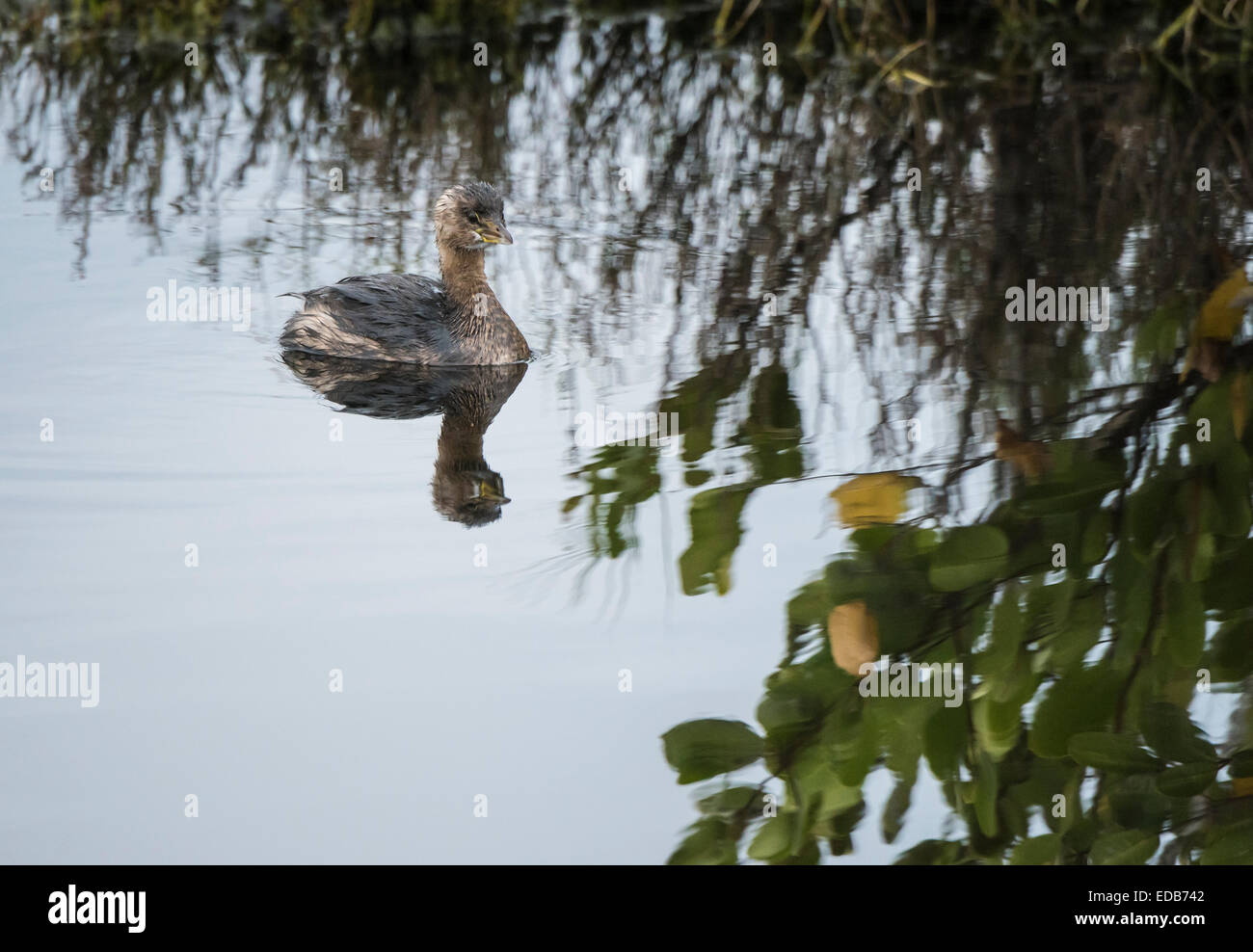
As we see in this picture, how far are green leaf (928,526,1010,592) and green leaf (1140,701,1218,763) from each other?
2.18 feet

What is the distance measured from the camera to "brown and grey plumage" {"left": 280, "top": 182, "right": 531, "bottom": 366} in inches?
307

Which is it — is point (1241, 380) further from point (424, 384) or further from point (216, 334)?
point (216, 334)

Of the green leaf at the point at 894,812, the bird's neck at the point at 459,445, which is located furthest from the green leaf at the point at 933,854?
the bird's neck at the point at 459,445

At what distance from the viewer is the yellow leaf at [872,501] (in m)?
5.27

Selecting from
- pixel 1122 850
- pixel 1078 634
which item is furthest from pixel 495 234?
pixel 1122 850

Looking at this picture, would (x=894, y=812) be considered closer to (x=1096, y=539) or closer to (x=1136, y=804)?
(x=1136, y=804)

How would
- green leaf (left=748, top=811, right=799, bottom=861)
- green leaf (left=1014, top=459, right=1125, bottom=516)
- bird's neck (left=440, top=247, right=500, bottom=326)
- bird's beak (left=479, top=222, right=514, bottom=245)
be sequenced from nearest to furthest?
green leaf (left=748, top=811, right=799, bottom=861) → green leaf (left=1014, top=459, right=1125, bottom=516) → bird's beak (left=479, top=222, right=514, bottom=245) → bird's neck (left=440, top=247, right=500, bottom=326)

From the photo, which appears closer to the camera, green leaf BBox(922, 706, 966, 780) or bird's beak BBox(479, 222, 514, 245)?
green leaf BBox(922, 706, 966, 780)

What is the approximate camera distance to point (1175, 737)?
3.62 m

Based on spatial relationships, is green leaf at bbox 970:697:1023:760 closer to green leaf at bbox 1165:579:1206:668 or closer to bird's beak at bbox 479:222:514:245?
green leaf at bbox 1165:579:1206:668

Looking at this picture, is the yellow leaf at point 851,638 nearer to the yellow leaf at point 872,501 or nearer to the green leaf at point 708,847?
the green leaf at point 708,847

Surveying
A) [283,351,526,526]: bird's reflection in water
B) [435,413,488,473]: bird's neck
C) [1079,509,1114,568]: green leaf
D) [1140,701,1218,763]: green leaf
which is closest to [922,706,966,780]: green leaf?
[1140,701,1218,763]: green leaf

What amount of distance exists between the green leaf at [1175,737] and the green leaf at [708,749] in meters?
0.87

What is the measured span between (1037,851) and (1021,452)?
2.95 metres
